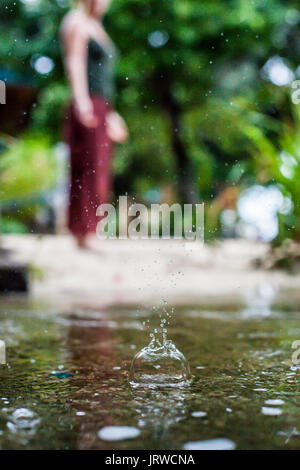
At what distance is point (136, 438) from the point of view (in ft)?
2.57

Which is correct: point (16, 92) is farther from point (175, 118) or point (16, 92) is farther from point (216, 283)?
point (216, 283)

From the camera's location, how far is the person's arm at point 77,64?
168 inches

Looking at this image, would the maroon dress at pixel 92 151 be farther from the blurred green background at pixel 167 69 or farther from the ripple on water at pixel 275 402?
the ripple on water at pixel 275 402

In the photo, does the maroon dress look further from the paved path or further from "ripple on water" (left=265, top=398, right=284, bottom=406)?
"ripple on water" (left=265, top=398, right=284, bottom=406)

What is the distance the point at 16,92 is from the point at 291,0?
5360 millimetres

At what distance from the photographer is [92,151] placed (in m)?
4.75

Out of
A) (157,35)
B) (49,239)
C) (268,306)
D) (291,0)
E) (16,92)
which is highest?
(291,0)

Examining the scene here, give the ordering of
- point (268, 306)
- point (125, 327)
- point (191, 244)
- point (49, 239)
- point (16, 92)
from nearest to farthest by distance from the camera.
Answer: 1. point (125, 327)
2. point (268, 306)
3. point (49, 239)
4. point (191, 244)
5. point (16, 92)

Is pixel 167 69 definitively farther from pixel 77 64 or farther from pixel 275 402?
pixel 275 402

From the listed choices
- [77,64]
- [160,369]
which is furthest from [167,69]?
[160,369]

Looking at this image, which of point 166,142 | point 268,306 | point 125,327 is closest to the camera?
point 125,327

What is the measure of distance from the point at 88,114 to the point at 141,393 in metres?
3.55

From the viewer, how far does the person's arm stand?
4.28 metres
